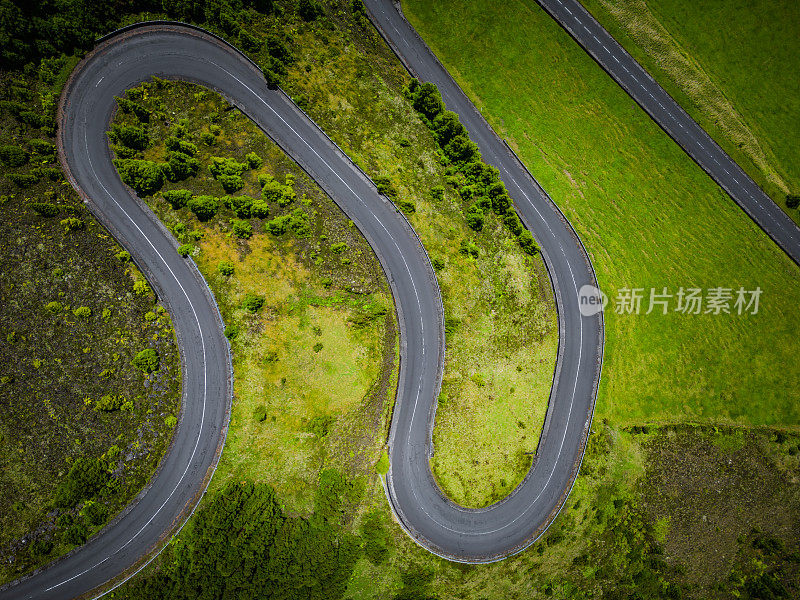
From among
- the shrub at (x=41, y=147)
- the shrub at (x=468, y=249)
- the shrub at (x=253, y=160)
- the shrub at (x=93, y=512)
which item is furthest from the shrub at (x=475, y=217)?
the shrub at (x=93, y=512)

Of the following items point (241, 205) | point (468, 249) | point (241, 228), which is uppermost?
point (468, 249)

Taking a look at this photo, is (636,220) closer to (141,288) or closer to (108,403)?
(141,288)

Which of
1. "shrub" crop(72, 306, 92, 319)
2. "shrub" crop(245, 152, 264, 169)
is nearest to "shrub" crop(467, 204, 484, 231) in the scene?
"shrub" crop(245, 152, 264, 169)

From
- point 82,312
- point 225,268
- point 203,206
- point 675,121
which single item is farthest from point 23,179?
point 675,121

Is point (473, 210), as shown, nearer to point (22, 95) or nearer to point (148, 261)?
point (148, 261)

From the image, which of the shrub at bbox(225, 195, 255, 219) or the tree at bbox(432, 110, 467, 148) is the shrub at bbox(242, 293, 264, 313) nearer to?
the shrub at bbox(225, 195, 255, 219)

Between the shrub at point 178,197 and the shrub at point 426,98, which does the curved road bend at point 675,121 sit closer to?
the shrub at point 426,98
